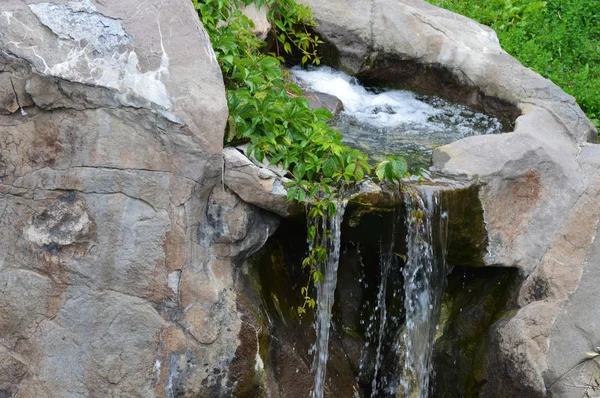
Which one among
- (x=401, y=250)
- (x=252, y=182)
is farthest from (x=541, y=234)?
(x=252, y=182)

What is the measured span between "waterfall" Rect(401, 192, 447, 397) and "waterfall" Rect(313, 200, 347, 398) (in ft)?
1.45

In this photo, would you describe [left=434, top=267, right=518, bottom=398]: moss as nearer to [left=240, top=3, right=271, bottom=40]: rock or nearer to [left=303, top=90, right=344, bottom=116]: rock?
[left=303, top=90, right=344, bottom=116]: rock

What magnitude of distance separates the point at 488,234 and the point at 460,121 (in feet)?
4.87

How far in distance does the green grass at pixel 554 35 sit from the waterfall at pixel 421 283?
3.31m

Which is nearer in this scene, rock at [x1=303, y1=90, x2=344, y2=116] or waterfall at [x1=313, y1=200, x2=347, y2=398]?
waterfall at [x1=313, y1=200, x2=347, y2=398]

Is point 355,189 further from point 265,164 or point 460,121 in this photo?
point 460,121

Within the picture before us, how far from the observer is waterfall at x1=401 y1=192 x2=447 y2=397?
176 inches

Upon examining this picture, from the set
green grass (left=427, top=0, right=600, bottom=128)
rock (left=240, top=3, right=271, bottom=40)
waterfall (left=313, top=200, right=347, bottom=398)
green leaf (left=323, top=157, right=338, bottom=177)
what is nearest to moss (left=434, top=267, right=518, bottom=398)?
waterfall (left=313, top=200, right=347, bottom=398)

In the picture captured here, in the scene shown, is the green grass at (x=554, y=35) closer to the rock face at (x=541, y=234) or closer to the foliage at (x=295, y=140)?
the rock face at (x=541, y=234)

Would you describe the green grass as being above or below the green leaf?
below

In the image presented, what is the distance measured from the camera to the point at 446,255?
15.5ft

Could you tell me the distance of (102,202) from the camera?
389 centimetres

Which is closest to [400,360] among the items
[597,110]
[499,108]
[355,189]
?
[355,189]

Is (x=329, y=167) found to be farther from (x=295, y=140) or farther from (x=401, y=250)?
(x=401, y=250)
